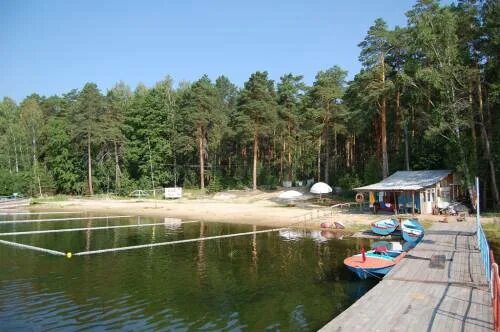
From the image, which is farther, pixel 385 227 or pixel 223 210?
pixel 223 210

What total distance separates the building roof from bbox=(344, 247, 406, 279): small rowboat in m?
15.1

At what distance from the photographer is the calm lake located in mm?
12750

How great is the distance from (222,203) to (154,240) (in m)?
22.5

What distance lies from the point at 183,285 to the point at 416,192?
24.2 m

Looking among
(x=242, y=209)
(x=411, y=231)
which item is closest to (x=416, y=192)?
(x=411, y=231)

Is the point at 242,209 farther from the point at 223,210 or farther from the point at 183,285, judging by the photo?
the point at 183,285

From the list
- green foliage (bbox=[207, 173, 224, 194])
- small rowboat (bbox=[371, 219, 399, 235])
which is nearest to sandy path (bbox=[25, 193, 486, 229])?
small rowboat (bbox=[371, 219, 399, 235])

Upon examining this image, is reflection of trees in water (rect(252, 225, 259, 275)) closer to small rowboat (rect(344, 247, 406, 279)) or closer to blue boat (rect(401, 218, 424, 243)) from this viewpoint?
small rowboat (rect(344, 247, 406, 279))

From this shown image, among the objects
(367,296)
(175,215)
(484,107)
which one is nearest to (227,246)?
(367,296)

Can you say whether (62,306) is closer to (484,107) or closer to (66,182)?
(484,107)

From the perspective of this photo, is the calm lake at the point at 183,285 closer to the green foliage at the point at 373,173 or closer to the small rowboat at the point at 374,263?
the small rowboat at the point at 374,263

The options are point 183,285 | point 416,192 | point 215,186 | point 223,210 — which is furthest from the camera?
point 215,186

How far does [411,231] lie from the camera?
24.2m

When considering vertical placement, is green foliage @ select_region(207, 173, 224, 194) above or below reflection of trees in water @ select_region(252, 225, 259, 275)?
above
